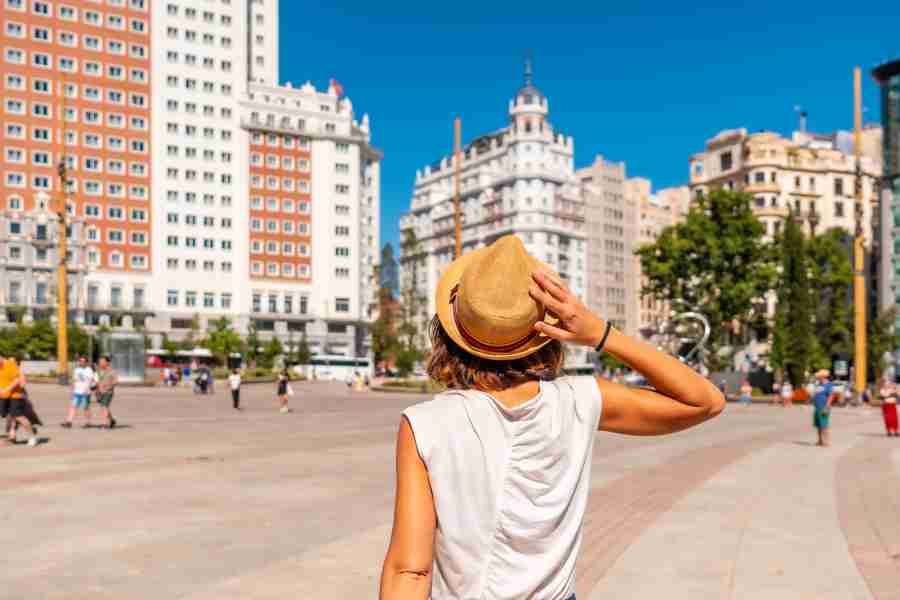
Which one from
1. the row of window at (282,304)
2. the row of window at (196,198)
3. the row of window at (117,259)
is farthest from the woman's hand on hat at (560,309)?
the row of window at (282,304)

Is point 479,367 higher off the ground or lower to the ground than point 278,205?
lower

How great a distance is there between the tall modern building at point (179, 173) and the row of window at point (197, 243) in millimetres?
154

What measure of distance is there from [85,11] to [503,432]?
331 feet

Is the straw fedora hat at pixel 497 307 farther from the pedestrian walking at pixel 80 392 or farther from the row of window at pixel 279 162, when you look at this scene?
the row of window at pixel 279 162

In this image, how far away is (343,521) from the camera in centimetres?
897

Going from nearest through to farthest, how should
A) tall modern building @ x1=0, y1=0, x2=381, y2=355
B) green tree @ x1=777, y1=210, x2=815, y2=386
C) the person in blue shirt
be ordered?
the person in blue shirt < green tree @ x1=777, y1=210, x2=815, y2=386 < tall modern building @ x1=0, y1=0, x2=381, y2=355

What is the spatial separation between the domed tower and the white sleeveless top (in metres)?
122

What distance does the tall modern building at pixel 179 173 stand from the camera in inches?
3533

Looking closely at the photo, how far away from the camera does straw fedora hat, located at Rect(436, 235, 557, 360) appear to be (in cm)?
218

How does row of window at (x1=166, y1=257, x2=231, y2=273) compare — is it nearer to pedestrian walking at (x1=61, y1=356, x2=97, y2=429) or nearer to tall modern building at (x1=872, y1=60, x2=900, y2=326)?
tall modern building at (x1=872, y1=60, x2=900, y2=326)

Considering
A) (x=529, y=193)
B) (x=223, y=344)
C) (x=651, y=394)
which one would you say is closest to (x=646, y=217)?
(x=529, y=193)

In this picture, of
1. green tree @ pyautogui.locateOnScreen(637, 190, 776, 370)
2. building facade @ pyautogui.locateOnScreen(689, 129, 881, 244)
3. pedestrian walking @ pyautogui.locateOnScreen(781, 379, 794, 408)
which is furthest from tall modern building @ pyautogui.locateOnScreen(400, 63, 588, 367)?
pedestrian walking @ pyautogui.locateOnScreen(781, 379, 794, 408)

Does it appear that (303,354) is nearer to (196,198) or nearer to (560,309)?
(196,198)

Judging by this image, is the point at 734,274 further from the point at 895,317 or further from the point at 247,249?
the point at 247,249
